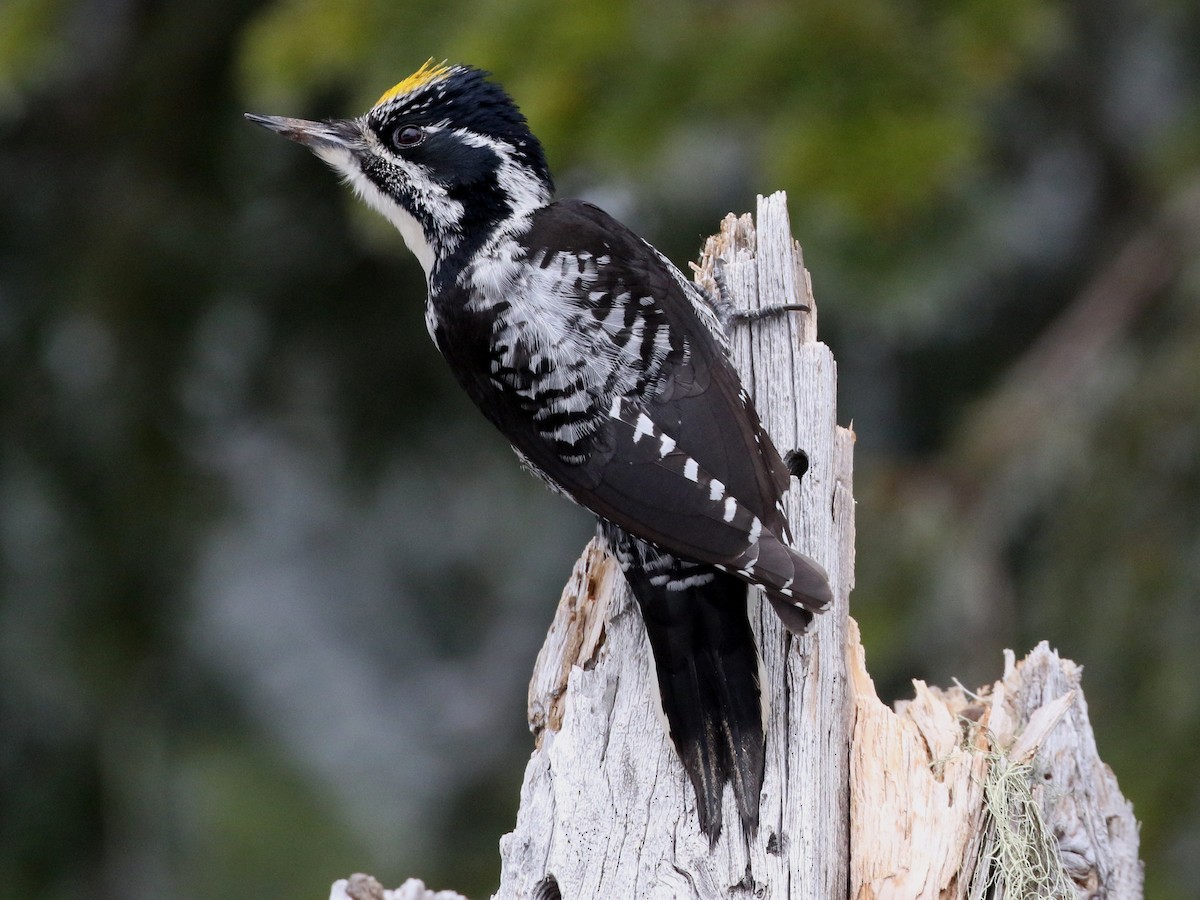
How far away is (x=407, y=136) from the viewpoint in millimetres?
2926

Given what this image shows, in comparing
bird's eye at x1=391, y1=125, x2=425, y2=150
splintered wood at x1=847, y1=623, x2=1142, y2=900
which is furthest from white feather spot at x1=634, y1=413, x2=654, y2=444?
bird's eye at x1=391, y1=125, x2=425, y2=150

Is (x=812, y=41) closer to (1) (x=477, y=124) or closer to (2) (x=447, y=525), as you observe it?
(1) (x=477, y=124)

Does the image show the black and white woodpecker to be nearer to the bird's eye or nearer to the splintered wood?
the bird's eye

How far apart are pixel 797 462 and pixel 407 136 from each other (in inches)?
42.2

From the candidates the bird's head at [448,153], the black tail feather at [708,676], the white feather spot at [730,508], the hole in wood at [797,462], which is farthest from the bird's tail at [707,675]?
the bird's head at [448,153]

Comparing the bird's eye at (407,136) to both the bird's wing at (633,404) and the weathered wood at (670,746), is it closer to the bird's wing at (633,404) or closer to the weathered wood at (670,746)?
the bird's wing at (633,404)

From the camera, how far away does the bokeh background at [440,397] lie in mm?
3303

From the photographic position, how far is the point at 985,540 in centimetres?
378

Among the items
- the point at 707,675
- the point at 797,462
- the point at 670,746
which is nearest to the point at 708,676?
the point at 707,675

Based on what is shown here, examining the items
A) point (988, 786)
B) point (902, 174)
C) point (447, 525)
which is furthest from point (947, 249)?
point (447, 525)

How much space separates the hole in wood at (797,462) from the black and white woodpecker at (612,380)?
Result: 0.08 m

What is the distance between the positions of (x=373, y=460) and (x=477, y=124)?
212 centimetres

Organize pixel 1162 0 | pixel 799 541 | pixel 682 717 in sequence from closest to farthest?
1. pixel 682 717
2. pixel 799 541
3. pixel 1162 0

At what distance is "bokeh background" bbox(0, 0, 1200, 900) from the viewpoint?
330 centimetres
